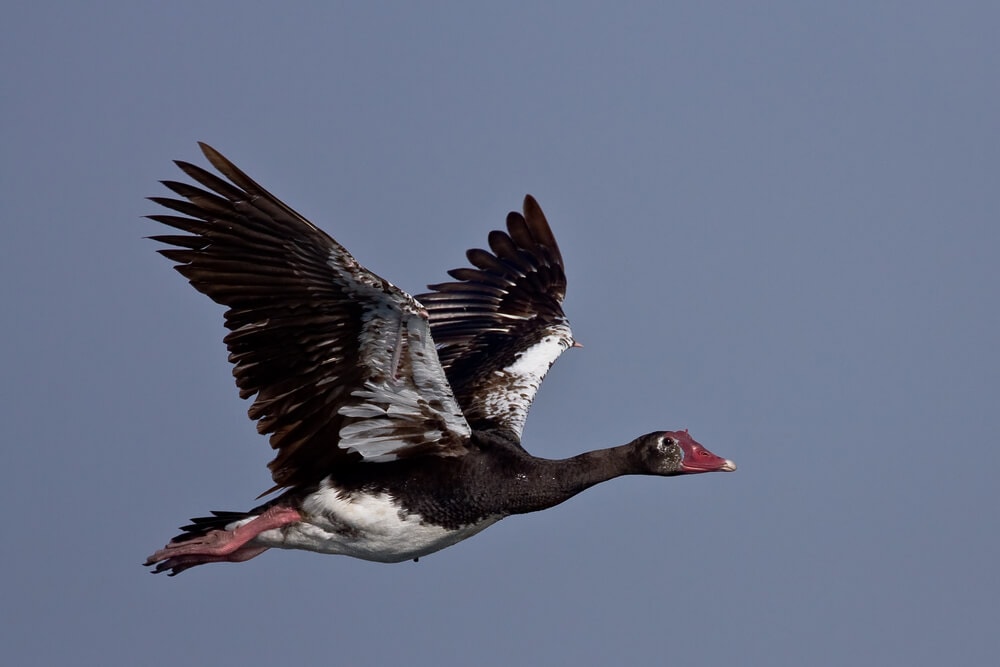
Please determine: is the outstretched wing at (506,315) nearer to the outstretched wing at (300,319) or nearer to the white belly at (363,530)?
the white belly at (363,530)

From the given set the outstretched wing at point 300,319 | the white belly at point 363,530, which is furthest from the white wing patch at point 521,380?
the outstretched wing at point 300,319

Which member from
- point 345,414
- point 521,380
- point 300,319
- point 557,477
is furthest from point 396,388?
point 521,380

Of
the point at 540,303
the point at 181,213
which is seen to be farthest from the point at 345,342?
the point at 540,303

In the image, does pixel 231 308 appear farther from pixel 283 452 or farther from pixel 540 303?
pixel 540 303

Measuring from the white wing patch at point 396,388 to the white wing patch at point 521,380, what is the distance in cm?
166

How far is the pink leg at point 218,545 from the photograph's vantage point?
11.2 metres

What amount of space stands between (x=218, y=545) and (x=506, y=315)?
420cm

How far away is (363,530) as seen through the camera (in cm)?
1112

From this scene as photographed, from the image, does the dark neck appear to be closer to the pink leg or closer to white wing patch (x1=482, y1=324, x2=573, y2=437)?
white wing patch (x1=482, y1=324, x2=573, y2=437)

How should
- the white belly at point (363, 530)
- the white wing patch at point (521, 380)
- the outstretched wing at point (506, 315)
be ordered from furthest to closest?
the outstretched wing at point (506, 315), the white wing patch at point (521, 380), the white belly at point (363, 530)

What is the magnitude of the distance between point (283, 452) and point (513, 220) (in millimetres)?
4629

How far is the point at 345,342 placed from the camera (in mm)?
10234

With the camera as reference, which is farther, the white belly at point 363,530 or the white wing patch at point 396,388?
the white belly at point 363,530

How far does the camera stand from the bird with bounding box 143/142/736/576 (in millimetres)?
9984
